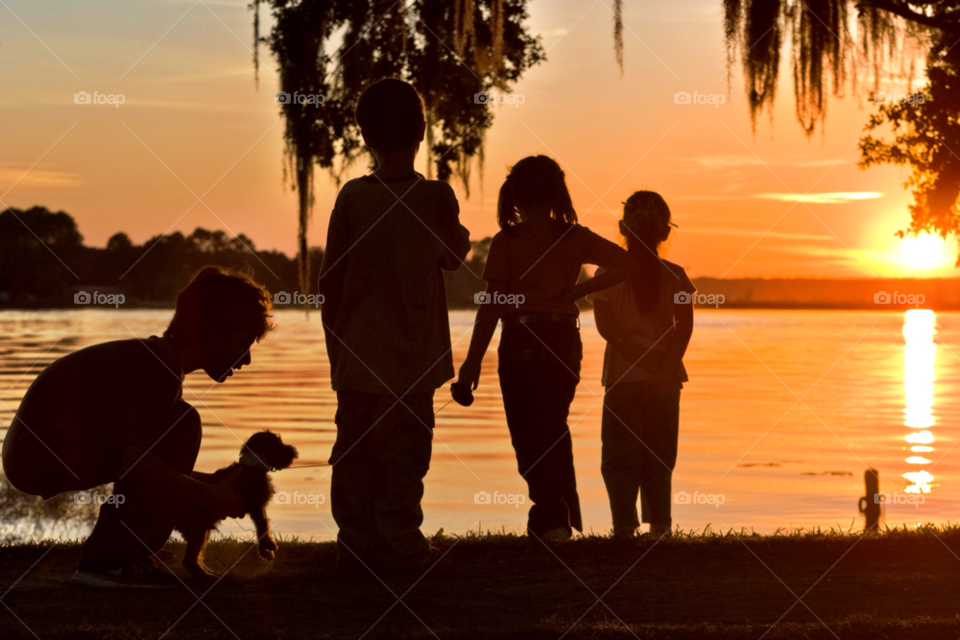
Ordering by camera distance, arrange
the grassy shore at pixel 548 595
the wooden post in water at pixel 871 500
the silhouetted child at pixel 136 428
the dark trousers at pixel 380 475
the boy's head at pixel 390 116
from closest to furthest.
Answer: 1. the grassy shore at pixel 548 595
2. the silhouetted child at pixel 136 428
3. the dark trousers at pixel 380 475
4. the boy's head at pixel 390 116
5. the wooden post in water at pixel 871 500

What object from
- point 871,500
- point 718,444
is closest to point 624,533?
point 871,500

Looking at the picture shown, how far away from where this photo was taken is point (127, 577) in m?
3.92

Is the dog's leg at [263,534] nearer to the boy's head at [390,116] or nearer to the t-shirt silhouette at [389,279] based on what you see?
the t-shirt silhouette at [389,279]

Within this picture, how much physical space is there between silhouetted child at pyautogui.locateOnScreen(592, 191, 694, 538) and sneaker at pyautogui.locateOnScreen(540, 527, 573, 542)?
565 mm

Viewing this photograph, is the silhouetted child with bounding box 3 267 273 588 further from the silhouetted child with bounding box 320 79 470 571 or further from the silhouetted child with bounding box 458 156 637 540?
the silhouetted child with bounding box 458 156 637 540

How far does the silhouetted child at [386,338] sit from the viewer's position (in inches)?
167

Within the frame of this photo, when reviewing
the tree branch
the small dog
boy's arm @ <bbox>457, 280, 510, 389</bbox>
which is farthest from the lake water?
the tree branch

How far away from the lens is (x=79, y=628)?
3.31m

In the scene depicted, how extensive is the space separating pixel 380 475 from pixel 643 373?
5.90ft

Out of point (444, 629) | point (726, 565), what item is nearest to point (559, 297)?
point (726, 565)

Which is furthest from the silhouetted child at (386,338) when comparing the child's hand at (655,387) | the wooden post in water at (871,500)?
the wooden post in water at (871,500)

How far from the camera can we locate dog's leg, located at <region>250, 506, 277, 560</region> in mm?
4070

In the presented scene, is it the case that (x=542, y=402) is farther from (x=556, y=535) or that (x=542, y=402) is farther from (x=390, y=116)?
(x=390, y=116)

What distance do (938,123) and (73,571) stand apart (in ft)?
39.0
